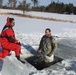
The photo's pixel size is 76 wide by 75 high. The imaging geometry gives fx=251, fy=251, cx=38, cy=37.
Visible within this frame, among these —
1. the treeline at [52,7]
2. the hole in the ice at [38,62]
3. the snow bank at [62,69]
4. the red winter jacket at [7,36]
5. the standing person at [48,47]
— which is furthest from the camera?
the treeline at [52,7]

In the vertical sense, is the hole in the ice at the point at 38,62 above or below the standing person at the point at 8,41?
below

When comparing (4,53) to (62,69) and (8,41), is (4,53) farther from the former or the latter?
(62,69)

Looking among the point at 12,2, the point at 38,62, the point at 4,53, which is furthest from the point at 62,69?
the point at 12,2

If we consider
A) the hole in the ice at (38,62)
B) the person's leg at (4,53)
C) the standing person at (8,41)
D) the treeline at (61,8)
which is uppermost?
the standing person at (8,41)

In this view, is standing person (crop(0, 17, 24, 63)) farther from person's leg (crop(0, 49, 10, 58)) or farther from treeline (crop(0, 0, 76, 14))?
treeline (crop(0, 0, 76, 14))

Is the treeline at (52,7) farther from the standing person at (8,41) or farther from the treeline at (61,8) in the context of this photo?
the standing person at (8,41)

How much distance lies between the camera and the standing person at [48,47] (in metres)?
7.72

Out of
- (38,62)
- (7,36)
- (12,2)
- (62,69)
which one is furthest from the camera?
(12,2)

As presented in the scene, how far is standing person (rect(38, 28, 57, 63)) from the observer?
7.72 meters

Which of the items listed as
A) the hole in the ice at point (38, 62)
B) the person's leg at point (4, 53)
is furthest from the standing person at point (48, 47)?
the person's leg at point (4, 53)

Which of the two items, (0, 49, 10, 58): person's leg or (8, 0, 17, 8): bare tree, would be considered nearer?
A: (0, 49, 10, 58): person's leg

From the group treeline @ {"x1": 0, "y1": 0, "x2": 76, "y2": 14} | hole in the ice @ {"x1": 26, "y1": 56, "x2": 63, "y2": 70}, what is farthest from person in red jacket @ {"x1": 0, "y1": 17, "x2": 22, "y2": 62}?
treeline @ {"x1": 0, "y1": 0, "x2": 76, "y2": 14}

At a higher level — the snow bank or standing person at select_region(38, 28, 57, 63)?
standing person at select_region(38, 28, 57, 63)

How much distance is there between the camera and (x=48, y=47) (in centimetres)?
786
